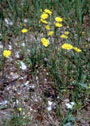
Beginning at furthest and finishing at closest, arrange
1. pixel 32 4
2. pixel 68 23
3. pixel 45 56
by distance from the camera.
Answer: pixel 32 4
pixel 68 23
pixel 45 56

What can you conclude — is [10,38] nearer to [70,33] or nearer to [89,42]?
[70,33]

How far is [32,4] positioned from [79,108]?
6.25 feet

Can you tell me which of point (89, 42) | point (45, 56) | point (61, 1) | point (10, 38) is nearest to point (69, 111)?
point (45, 56)

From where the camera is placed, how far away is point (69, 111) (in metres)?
2.17

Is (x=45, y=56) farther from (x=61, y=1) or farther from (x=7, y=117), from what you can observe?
(x=61, y=1)

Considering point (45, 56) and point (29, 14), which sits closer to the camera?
point (45, 56)

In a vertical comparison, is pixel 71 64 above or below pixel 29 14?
below

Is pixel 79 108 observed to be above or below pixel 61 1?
below

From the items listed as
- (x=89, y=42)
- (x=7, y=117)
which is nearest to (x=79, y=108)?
(x=7, y=117)

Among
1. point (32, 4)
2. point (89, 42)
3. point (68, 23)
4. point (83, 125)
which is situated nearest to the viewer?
point (83, 125)

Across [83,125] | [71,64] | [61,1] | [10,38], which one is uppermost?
[61,1]

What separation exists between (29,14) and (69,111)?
5.47 ft

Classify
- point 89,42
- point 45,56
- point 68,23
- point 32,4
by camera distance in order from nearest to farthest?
point 45,56 → point 89,42 → point 68,23 → point 32,4

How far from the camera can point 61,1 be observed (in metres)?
3.51
